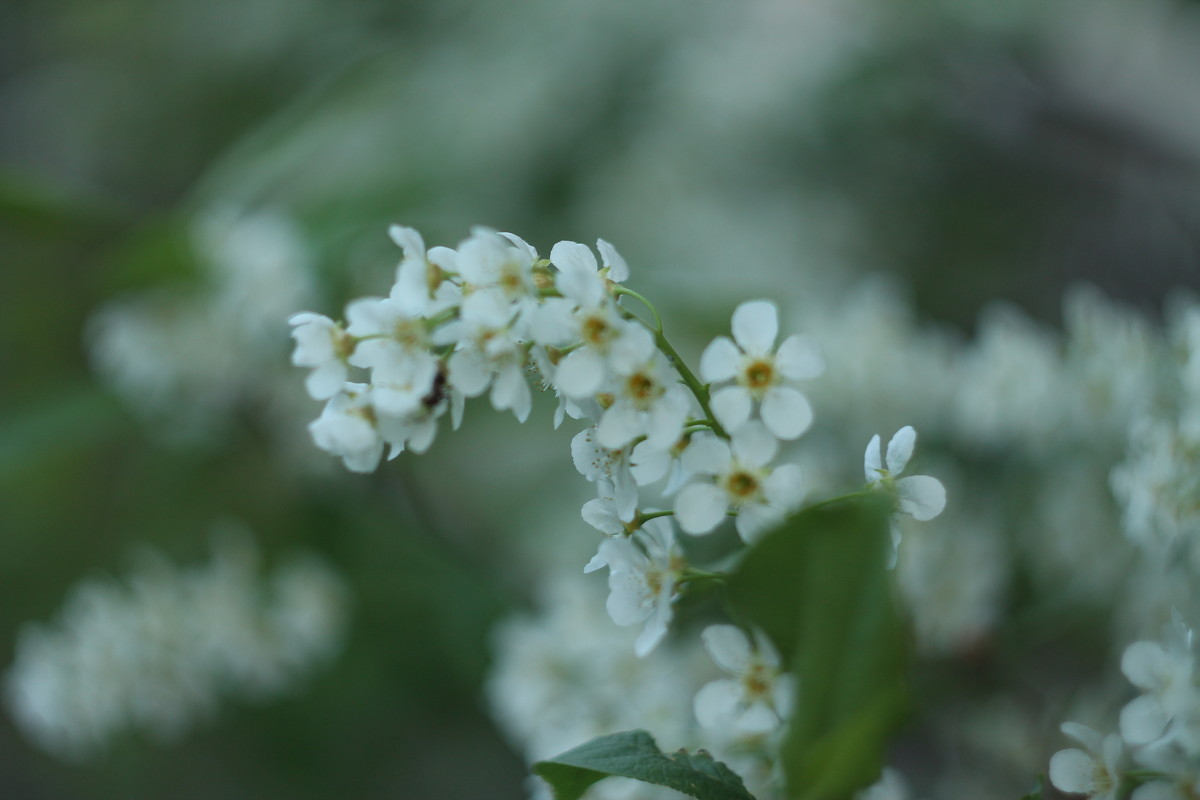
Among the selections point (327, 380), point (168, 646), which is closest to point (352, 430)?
point (327, 380)

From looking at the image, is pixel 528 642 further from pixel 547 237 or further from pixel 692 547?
pixel 547 237

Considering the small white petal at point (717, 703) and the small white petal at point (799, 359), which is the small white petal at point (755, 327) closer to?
the small white petal at point (799, 359)

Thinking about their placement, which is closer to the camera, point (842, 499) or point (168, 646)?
point (842, 499)

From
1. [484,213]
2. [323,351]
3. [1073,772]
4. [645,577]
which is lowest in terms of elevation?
[1073,772]

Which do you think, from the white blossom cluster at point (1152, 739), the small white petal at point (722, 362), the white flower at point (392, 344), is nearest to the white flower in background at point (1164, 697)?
the white blossom cluster at point (1152, 739)

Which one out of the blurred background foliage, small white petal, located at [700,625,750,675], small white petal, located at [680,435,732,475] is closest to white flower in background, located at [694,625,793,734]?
small white petal, located at [700,625,750,675]

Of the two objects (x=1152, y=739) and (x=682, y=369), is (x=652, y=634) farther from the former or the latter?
(x=1152, y=739)

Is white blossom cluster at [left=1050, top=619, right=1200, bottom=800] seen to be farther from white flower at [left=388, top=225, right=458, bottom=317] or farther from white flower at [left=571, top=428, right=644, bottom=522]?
white flower at [left=388, top=225, right=458, bottom=317]
